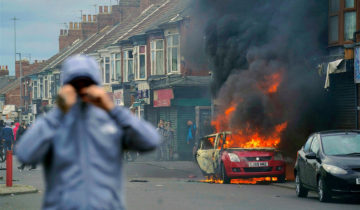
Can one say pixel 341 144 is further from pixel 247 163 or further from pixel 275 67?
pixel 275 67

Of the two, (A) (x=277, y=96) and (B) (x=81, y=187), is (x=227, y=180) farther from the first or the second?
(B) (x=81, y=187)

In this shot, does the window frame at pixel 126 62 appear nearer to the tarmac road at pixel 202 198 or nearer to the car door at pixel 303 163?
the tarmac road at pixel 202 198

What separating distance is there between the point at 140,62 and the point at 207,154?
2569cm

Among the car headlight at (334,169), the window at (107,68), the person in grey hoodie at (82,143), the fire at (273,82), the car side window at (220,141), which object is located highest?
the window at (107,68)

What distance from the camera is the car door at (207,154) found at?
20.0 meters

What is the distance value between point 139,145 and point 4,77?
317 ft

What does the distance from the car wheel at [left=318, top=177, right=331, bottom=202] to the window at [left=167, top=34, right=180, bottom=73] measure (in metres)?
26.4

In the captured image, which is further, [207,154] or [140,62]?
[140,62]

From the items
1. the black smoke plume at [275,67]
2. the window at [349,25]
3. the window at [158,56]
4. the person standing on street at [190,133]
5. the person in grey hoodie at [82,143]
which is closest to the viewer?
the person in grey hoodie at [82,143]

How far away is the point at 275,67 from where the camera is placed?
25.9 m

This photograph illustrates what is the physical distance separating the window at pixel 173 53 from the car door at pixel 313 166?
25363 millimetres

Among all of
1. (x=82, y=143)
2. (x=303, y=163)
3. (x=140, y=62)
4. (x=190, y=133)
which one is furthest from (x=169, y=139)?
(x=82, y=143)

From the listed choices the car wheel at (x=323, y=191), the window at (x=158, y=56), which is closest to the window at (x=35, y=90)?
the window at (x=158, y=56)

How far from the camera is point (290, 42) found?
86.6ft
